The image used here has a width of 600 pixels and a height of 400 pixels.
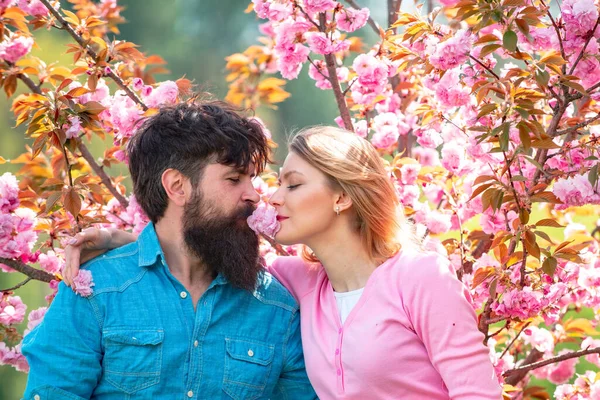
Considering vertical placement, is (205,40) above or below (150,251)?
above

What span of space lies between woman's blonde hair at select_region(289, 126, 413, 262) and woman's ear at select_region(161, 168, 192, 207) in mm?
305

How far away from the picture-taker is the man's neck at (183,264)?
2.05 meters

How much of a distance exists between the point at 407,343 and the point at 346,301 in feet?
0.72

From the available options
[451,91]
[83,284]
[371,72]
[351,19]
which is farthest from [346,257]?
[351,19]

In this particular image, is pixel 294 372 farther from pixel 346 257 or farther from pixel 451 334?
pixel 451 334

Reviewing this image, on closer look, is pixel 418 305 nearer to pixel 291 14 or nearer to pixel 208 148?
pixel 208 148

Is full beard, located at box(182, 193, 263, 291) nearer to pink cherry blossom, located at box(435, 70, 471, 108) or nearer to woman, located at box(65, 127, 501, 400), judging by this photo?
woman, located at box(65, 127, 501, 400)

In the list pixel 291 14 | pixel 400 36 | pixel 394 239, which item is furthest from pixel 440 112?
pixel 291 14

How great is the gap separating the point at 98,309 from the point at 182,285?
23 cm

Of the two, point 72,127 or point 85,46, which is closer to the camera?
point 72,127

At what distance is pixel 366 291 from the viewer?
1.91 meters

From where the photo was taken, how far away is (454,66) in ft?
6.43

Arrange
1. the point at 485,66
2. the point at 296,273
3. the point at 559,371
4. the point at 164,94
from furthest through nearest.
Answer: the point at 559,371 < the point at 164,94 < the point at 296,273 < the point at 485,66

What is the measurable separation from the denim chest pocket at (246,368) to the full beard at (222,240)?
16 centimetres
